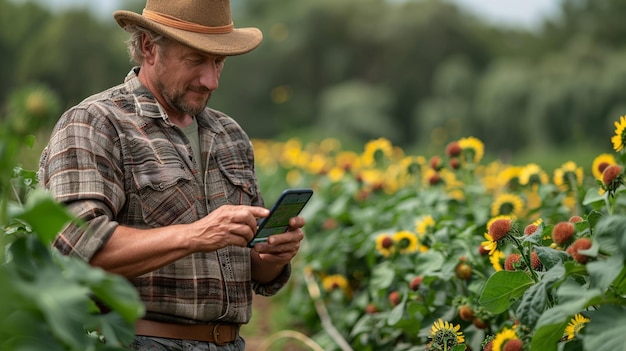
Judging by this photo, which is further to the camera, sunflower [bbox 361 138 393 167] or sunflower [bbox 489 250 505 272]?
sunflower [bbox 361 138 393 167]

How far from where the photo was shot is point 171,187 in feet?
9.39

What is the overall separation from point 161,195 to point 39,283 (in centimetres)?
118

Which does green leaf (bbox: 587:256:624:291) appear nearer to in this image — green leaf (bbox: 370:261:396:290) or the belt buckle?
the belt buckle

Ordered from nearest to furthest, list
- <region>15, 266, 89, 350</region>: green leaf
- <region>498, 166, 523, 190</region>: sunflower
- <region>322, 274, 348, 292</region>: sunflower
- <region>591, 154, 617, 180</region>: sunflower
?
<region>15, 266, 89, 350</region>: green leaf < <region>591, 154, 617, 180</region>: sunflower < <region>498, 166, 523, 190</region>: sunflower < <region>322, 274, 348, 292</region>: sunflower

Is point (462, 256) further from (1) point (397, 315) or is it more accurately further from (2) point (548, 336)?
(2) point (548, 336)

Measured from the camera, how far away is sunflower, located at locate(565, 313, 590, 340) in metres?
2.28

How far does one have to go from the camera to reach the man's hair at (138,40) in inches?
117

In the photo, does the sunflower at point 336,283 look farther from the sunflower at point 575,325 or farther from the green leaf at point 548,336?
the green leaf at point 548,336

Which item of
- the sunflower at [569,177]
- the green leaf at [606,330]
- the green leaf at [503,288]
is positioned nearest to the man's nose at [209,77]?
the green leaf at [503,288]

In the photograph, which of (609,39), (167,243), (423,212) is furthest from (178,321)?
(609,39)

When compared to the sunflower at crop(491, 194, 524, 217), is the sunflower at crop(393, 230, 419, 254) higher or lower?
lower

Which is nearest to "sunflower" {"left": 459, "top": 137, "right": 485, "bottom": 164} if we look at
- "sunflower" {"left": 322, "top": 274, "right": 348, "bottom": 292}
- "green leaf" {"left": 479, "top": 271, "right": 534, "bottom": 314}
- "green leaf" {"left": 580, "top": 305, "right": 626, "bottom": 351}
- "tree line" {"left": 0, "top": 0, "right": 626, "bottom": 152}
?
"sunflower" {"left": 322, "top": 274, "right": 348, "bottom": 292}

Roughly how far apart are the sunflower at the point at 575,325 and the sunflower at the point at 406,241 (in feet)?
6.07

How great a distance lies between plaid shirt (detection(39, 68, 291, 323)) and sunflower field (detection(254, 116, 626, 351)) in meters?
0.70
